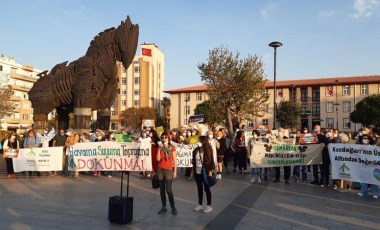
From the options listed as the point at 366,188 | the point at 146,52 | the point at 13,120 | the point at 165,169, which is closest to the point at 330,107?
the point at 146,52

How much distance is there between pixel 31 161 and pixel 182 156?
5753 mm

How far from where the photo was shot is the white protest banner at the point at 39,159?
45.6 ft

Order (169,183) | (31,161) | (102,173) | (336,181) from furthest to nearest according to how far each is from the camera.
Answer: (102,173) < (31,161) < (336,181) < (169,183)

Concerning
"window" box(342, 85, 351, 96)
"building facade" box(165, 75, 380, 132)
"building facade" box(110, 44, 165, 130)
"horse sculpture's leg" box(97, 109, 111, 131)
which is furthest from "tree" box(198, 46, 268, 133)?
"building facade" box(110, 44, 165, 130)

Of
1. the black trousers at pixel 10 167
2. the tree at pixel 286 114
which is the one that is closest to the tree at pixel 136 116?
the tree at pixel 286 114

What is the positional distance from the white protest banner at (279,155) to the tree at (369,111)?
176ft

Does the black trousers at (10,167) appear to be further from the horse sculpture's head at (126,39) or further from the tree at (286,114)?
the tree at (286,114)

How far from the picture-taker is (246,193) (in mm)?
10859

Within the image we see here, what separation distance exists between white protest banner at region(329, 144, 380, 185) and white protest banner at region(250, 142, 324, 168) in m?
1.48

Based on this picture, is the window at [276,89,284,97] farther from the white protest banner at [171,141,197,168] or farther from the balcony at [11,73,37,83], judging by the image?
the white protest banner at [171,141,197,168]

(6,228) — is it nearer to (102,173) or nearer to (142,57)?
(102,173)

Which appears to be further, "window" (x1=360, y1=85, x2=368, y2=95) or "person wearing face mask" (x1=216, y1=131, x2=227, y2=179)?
"window" (x1=360, y1=85, x2=368, y2=95)

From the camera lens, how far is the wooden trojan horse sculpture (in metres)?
18.0

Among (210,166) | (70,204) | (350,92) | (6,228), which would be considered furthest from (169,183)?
(350,92)
